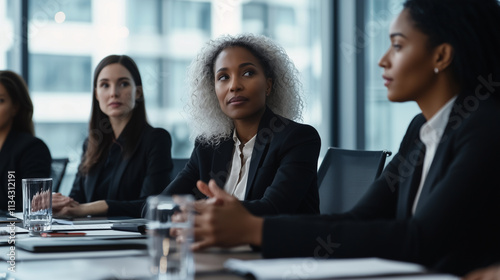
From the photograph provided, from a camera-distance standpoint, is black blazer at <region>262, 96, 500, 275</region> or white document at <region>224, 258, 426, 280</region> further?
black blazer at <region>262, 96, 500, 275</region>

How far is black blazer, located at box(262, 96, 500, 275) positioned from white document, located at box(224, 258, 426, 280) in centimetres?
15

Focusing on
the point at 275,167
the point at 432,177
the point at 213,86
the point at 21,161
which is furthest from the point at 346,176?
the point at 21,161

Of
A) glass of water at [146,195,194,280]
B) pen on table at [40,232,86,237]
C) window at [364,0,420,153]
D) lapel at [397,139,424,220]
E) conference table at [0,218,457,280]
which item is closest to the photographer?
glass of water at [146,195,194,280]

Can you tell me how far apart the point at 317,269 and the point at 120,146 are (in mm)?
2302

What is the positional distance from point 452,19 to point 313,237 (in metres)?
0.63

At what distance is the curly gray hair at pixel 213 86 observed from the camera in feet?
8.50

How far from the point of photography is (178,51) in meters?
5.43

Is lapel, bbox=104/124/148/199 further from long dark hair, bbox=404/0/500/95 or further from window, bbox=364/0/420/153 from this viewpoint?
window, bbox=364/0/420/153

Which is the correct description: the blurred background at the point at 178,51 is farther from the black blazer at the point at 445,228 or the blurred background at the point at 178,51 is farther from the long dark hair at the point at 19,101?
the black blazer at the point at 445,228

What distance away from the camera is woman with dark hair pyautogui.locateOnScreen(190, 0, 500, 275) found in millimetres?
1277

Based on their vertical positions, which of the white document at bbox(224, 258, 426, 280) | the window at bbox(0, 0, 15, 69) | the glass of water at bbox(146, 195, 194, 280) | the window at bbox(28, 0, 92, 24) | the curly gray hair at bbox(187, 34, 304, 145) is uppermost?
the window at bbox(28, 0, 92, 24)

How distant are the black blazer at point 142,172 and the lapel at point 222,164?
1.90ft

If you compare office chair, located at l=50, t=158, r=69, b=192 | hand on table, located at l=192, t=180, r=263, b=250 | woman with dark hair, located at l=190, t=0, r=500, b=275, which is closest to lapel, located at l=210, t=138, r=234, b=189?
woman with dark hair, located at l=190, t=0, r=500, b=275

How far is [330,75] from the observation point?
5879 millimetres
